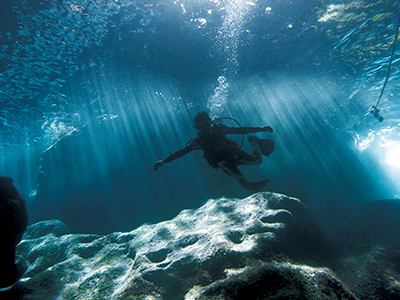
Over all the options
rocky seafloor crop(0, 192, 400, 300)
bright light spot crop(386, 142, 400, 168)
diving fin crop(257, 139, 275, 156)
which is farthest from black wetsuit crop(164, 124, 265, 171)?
bright light spot crop(386, 142, 400, 168)

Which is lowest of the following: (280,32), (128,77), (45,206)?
(45,206)

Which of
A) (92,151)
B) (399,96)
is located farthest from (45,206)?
(399,96)

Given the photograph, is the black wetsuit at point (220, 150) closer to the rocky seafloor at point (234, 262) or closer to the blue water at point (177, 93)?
the rocky seafloor at point (234, 262)

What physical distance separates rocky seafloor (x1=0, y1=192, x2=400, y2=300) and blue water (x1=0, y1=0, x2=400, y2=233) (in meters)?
5.77

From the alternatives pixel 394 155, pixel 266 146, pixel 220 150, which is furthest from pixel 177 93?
pixel 394 155

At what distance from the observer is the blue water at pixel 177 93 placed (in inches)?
283

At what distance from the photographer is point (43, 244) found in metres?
6.51

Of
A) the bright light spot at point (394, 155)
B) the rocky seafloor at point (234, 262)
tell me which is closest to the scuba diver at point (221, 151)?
the rocky seafloor at point (234, 262)

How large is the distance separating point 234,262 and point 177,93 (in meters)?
11.8

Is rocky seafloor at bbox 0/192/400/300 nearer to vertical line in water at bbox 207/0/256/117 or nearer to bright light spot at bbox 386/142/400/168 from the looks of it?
vertical line in water at bbox 207/0/256/117

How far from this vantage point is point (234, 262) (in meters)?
3.04

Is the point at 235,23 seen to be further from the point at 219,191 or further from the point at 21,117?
the point at 21,117

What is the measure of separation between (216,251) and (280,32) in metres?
10.1

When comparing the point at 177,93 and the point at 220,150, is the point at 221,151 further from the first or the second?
the point at 177,93
